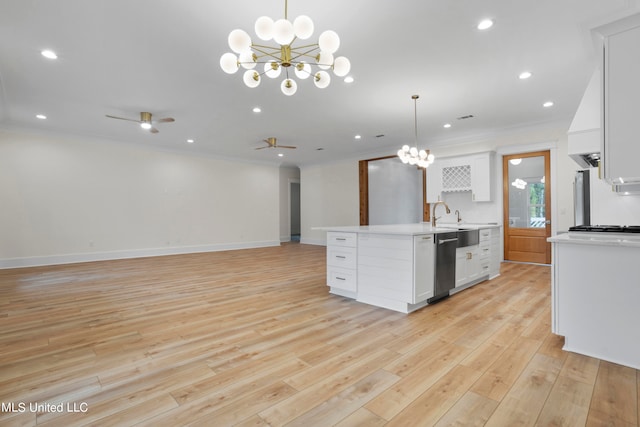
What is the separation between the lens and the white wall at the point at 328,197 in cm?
922

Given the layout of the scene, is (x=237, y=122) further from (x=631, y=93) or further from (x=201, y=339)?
(x=631, y=93)

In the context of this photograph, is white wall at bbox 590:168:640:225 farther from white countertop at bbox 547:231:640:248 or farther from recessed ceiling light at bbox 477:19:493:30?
recessed ceiling light at bbox 477:19:493:30

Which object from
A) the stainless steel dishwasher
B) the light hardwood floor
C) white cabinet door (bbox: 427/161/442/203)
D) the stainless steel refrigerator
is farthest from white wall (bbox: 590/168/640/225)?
white cabinet door (bbox: 427/161/442/203)

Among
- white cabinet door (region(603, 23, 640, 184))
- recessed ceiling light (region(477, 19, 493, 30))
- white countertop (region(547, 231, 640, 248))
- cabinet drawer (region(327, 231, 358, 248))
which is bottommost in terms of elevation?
cabinet drawer (region(327, 231, 358, 248))

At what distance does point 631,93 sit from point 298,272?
4674 millimetres

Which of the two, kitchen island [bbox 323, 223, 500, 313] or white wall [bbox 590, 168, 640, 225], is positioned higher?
white wall [bbox 590, 168, 640, 225]

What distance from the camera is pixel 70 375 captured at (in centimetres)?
200

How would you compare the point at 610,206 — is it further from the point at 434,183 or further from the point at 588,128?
the point at 434,183

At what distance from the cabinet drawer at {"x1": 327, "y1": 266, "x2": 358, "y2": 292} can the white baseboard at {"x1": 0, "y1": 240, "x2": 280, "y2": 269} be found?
5.62 metres

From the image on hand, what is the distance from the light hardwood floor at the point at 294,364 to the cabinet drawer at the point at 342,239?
0.67 metres

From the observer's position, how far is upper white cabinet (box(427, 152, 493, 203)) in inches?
253

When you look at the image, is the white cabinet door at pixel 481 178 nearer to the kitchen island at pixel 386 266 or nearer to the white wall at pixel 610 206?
the white wall at pixel 610 206

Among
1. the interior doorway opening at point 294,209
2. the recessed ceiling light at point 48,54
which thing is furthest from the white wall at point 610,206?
the interior doorway opening at point 294,209

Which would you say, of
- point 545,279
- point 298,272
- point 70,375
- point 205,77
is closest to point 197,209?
point 298,272
